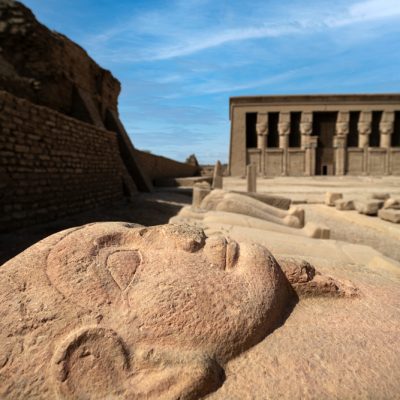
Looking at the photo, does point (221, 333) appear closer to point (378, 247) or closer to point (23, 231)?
point (23, 231)

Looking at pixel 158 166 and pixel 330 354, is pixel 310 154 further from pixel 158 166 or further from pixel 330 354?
pixel 330 354

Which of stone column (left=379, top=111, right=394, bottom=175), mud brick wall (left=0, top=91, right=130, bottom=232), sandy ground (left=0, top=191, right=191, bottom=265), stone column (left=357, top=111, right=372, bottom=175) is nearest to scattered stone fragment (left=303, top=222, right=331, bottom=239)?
sandy ground (left=0, top=191, right=191, bottom=265)

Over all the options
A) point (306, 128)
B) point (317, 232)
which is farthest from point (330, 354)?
point (306, 128)

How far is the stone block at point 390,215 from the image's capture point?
21.8ft

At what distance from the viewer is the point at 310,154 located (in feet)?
76.2

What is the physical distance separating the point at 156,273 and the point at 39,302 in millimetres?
495

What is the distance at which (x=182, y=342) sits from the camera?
4.16ft

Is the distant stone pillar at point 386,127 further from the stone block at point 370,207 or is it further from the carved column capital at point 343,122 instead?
the stone block at point 370,207

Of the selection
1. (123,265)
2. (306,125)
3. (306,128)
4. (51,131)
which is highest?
(306,125)

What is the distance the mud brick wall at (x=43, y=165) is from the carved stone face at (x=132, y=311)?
3351mm

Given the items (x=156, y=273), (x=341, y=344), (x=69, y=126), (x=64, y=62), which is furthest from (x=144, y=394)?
(x=64, y=62)

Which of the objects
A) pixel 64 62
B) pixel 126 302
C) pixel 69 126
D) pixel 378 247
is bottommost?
pixel 378 247

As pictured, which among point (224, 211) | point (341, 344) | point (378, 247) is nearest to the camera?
point (341, 344)

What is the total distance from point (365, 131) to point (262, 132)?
7697 mm
